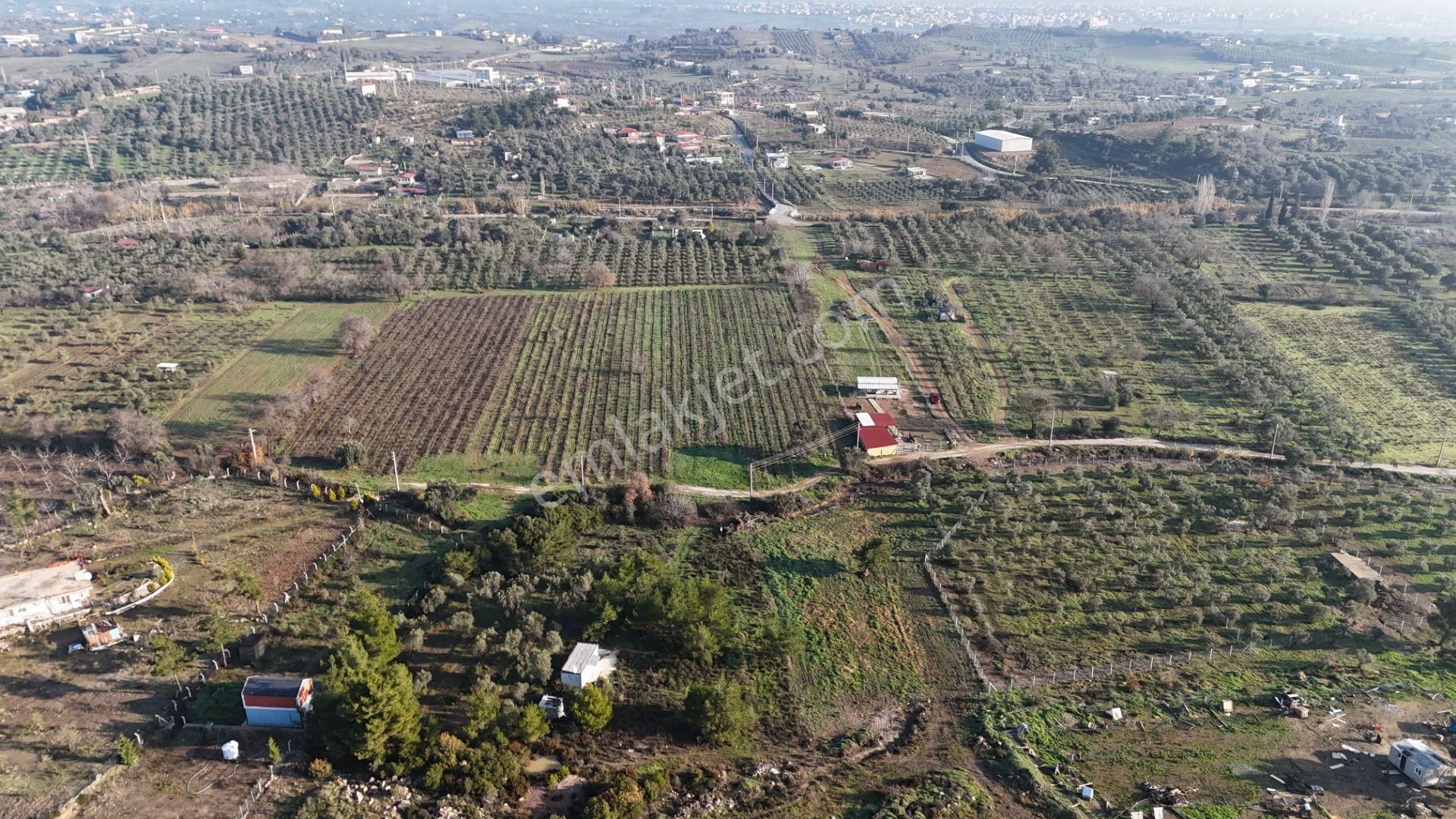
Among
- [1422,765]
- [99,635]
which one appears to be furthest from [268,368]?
[1422,765]

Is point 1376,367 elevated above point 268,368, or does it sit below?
above

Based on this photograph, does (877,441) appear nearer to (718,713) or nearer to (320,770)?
(718,713)

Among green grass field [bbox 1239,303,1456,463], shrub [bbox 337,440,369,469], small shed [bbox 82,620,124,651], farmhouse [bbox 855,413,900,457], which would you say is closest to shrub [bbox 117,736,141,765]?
small shed [bbox 82,620,124,651]

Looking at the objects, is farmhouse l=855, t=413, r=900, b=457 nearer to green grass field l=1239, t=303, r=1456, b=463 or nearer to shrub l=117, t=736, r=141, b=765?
green grass field l=1239, t=303, r=1456, b=463

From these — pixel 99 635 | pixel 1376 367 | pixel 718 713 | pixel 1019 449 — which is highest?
pixel 1376 367

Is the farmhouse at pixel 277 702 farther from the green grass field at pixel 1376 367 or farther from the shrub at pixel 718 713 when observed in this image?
the green grass field at pixel 1376 367

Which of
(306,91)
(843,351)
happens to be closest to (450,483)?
(843,351)

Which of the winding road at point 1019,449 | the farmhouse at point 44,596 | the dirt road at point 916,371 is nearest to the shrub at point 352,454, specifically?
the winding road at point 1019,449
